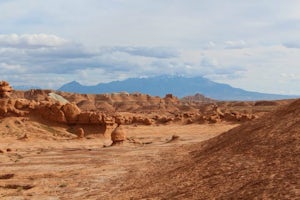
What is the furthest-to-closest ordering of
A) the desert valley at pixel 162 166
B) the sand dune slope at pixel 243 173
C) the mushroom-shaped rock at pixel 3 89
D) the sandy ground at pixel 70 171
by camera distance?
the mushroom-shaped rock at pixel 3 89 < the sandy ground at pixel 70 171 < the desert valley at pixel 162 166 < the sand dune slope at pixel 243 173

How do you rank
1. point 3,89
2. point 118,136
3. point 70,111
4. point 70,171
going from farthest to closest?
point 3,89, point 70,111, point 118,136, point 70,171

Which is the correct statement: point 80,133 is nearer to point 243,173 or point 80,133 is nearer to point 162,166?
point 162,166

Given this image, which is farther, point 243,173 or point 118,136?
point 118,136

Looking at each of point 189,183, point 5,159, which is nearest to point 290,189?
point 189,183

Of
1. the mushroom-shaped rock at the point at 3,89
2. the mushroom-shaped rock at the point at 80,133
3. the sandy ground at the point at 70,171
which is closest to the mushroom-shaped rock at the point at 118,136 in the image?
the sandy ground at the point at 70,171

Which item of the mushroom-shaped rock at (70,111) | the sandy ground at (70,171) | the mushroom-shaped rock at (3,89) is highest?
the mushroom-shaped rock at (3,89)

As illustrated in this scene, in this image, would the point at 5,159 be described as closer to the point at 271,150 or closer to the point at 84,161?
the point at 84,161

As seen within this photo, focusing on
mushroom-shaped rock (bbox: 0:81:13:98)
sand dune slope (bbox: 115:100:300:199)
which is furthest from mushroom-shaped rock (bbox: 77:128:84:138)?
sand dune slope (bbox: 115:100:300:199)

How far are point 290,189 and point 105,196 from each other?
22.8 feet

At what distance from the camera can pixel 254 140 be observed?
17.9 m

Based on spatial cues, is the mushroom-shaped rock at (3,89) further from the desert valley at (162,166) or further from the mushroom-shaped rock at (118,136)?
the mushroom-shaped rock at (118,136)

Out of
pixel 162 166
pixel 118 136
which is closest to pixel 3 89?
pixel 118 136

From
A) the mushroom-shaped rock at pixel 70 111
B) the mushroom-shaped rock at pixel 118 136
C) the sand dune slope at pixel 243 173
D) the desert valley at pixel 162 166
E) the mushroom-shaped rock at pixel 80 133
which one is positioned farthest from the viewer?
the mushroom-shaped rock at pixel 70 111

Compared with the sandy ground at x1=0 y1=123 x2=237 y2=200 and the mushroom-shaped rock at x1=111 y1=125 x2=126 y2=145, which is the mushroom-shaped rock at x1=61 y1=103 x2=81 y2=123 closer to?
the sandy ground at x1=0 y1=123 x2=237 y2=200
